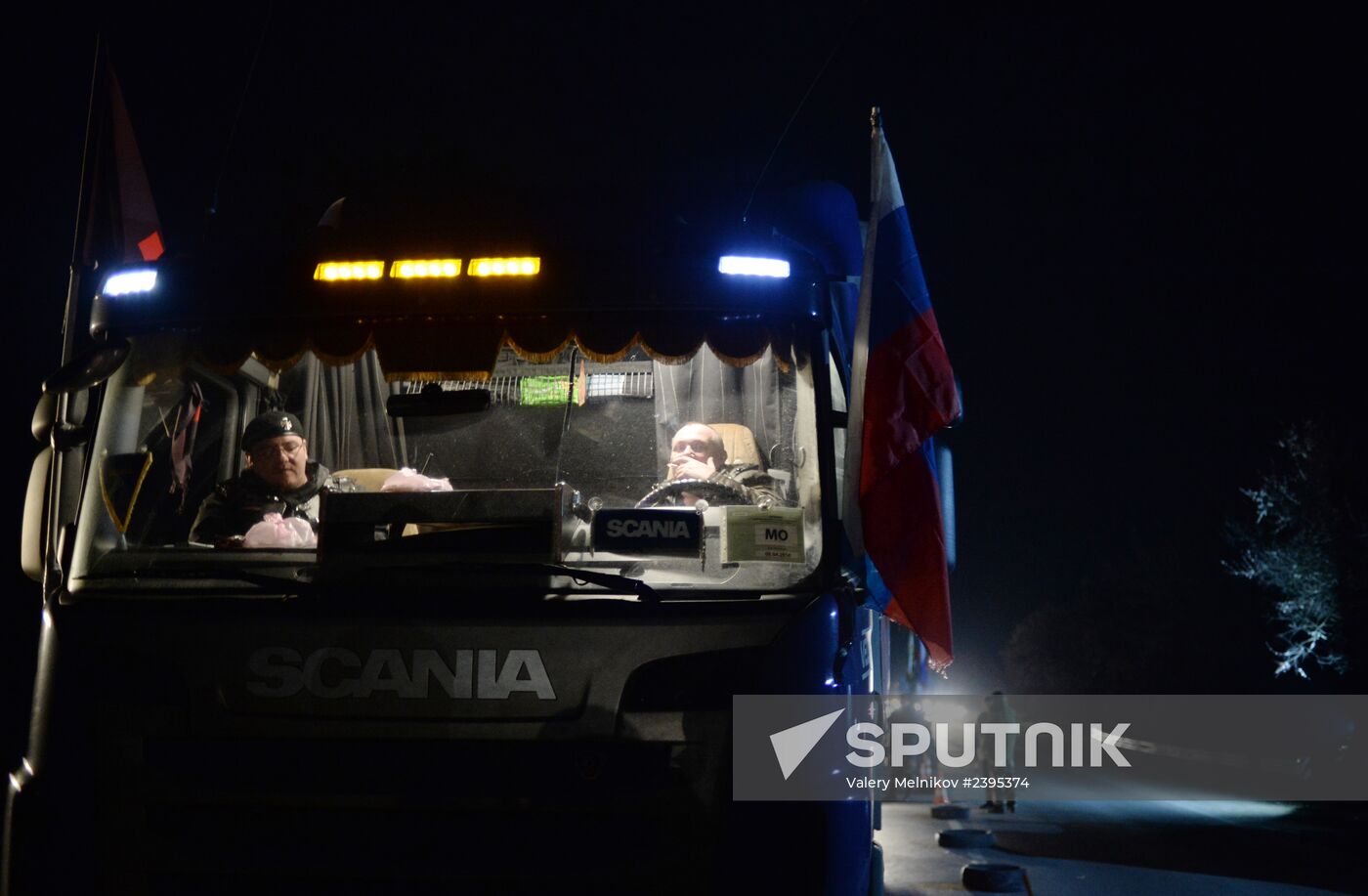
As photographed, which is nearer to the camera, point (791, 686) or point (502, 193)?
point (791, 686)

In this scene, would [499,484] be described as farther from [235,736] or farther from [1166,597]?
[1166,597]

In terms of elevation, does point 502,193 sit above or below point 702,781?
above

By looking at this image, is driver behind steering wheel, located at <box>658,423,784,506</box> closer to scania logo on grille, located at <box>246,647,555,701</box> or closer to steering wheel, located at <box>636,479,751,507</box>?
steering wheel, located at <box>636,479,751,507</box>

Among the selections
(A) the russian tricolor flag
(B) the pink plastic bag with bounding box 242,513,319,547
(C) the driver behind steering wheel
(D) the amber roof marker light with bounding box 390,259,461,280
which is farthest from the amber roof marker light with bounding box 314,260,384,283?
(A) the russian tricolor flag

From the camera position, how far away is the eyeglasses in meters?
4.25

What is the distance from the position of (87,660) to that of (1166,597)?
52781mm

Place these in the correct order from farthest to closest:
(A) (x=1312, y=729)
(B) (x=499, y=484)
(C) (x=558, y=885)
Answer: (A) (x=1312, y=729) → (B) (x=499, y=484) → (C) (x=558, y=885)

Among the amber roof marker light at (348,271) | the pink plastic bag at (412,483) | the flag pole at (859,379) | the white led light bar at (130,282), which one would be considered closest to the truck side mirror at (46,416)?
the white led light bar at (130,282)

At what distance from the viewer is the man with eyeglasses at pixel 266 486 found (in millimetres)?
3990

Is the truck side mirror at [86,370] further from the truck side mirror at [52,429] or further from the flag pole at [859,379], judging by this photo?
the flag pole at [859,379]

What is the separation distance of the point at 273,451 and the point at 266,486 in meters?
0.15

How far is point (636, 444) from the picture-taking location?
411 centimetres

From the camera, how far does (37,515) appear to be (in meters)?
3.91

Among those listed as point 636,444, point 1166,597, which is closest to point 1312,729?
point 636,444
